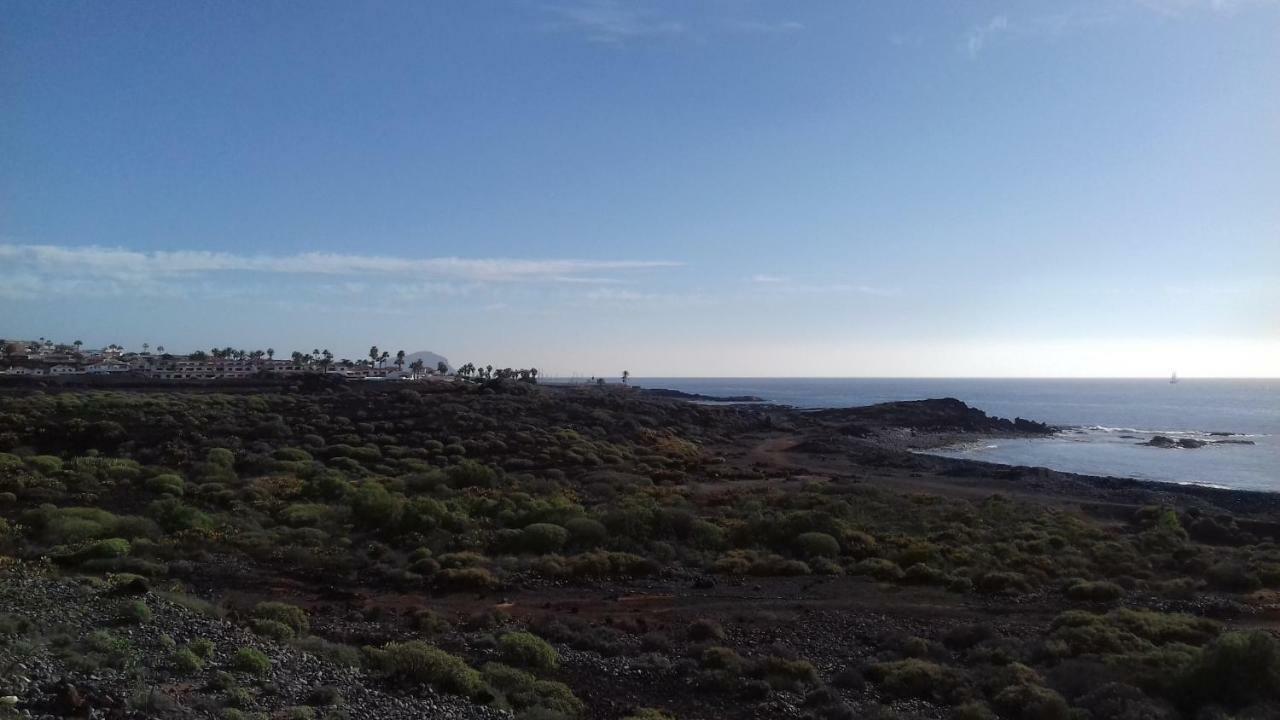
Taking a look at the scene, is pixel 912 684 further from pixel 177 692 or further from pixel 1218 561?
pixel 1218 561

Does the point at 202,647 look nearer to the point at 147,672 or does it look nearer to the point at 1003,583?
the point at 147,672

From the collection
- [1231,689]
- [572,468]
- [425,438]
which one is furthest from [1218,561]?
[425,438]

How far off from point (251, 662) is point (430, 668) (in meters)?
2.45

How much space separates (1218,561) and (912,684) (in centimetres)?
1787

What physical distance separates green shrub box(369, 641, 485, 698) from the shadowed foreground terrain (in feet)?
0.15

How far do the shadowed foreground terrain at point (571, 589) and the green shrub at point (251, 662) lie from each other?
0.05m

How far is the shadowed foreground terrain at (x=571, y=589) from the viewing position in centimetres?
1133

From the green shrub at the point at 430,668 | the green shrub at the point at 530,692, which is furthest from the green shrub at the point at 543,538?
the green shrub at the point at 430,668

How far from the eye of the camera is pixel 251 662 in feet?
34.9

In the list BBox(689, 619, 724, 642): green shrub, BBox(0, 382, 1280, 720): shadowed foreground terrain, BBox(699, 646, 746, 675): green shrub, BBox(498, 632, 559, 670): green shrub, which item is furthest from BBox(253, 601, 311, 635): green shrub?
BBox(689, 619, 724, 642): green shrub

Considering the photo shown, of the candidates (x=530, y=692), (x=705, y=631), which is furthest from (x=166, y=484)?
(x=530, y=692)

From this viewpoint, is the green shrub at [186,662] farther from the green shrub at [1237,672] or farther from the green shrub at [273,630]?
the green shrub at [1237,672]

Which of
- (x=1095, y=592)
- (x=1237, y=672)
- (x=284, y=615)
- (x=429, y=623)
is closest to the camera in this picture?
(x=1237, y=672)

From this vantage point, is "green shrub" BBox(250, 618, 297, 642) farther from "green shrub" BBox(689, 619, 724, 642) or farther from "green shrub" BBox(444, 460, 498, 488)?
"green shrub" BBox(444, 460, 498, 488)
